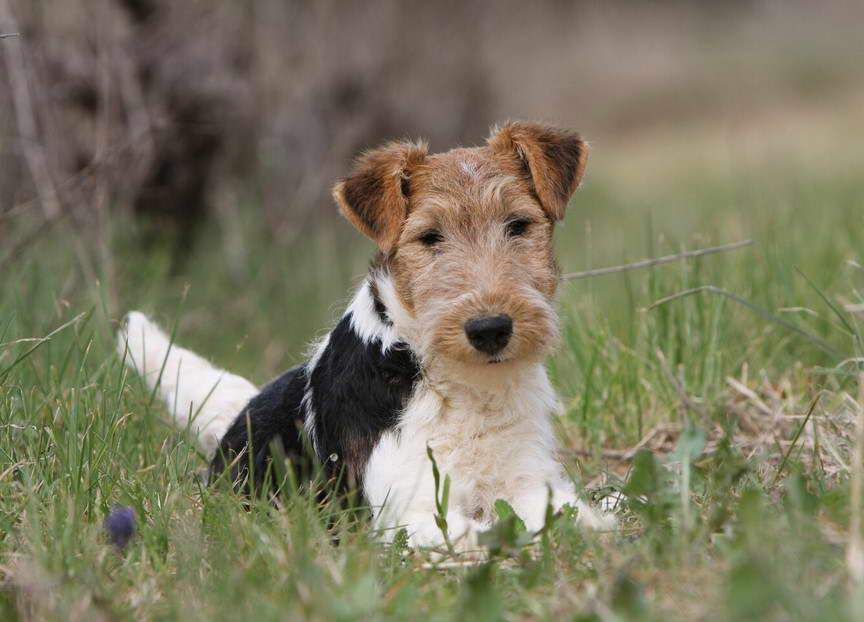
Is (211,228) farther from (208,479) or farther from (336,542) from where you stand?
(336,542)

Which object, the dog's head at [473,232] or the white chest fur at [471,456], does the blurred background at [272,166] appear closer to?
the dog's head at [473,232]

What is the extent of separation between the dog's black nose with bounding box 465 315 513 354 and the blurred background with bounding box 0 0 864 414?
4.00 ft

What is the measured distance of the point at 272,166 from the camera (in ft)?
34.9

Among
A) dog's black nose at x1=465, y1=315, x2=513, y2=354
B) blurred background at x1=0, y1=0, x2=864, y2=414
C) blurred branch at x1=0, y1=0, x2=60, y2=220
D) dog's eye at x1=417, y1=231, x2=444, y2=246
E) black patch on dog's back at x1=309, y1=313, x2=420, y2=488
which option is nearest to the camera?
dog's black nose at x1=465, y1=315, x2=513, y2=354

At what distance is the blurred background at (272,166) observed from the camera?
6.54 meters

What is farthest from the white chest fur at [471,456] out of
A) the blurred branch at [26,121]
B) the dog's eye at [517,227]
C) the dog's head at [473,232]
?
the blurred branch at [26,121]

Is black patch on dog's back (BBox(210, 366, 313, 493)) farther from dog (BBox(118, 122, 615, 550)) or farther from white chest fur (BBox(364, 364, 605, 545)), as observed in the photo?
white chest fur (BBox(364, 364, 605, 545))

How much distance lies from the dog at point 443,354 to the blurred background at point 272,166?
2.41ft

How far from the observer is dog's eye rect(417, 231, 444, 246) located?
3750 millimetres

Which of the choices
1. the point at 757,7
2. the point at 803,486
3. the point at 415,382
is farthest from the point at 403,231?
the point at 757,7

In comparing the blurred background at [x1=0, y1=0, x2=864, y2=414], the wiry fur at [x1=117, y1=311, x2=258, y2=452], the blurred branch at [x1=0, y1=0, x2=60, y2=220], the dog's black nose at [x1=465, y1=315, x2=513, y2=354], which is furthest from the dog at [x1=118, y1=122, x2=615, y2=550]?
the blurred branch at [x1=0, y1=0, x2=60, y2=220]

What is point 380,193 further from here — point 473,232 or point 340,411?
point 340,411

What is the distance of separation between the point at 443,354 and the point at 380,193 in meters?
0.71

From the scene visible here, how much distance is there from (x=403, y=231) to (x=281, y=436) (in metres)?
0.87
